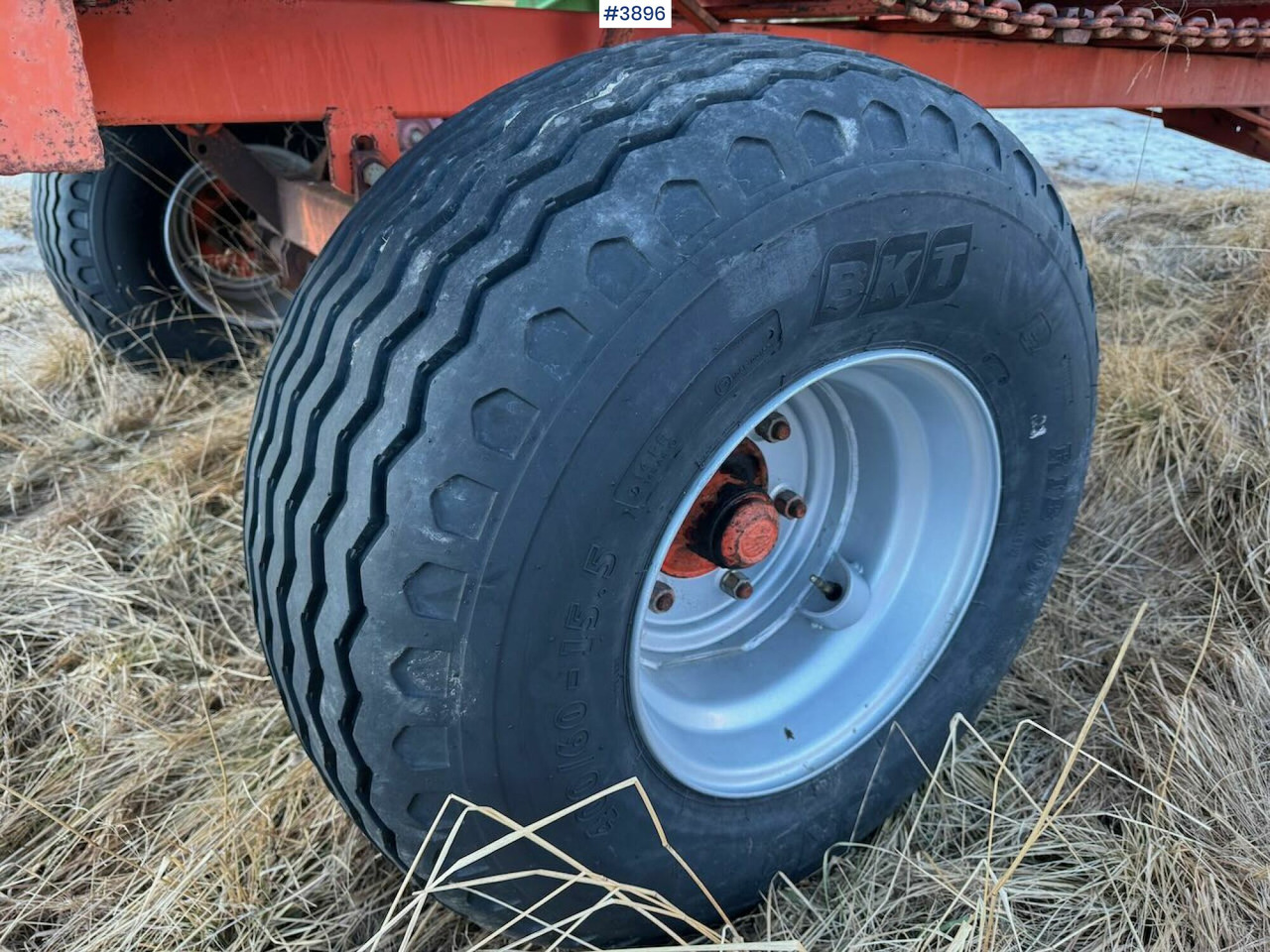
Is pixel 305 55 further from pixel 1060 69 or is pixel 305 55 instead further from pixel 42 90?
pixel 1060 69

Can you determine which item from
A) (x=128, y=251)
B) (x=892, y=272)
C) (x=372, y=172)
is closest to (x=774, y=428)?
(x=892, y=272)

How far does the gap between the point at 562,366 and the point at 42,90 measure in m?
0.63

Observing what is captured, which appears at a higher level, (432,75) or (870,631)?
(432,75)

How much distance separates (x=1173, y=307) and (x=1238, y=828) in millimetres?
2374

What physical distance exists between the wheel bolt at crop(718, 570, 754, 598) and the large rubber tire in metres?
0.40

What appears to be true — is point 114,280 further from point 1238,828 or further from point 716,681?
point 1238,828

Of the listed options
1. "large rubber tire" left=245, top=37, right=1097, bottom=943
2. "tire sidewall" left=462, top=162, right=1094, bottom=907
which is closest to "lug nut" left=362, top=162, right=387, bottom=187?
"large rubber tire" left=245, top=37, right=1097, bottom=943

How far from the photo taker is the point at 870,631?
1772 mm

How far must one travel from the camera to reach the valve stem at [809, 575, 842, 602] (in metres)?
1.81

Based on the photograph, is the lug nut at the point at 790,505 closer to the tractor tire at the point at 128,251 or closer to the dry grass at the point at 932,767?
the dry grass at the point at 932,767

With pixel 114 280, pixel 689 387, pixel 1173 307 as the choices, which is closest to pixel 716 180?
pixel 689 387

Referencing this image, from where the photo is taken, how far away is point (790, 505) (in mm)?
1698

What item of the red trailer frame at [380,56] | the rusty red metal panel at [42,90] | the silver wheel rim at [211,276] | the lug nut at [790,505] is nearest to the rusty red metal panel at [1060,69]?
the red trailer frame at [380,56]

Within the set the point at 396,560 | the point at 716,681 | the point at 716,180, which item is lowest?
the point at 716,681
